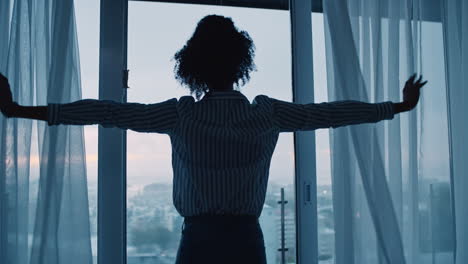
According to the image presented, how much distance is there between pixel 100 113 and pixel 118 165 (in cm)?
72

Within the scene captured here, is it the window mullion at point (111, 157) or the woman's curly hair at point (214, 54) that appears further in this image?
the window mullion at point (111, 157)

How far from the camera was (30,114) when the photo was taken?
99 cm

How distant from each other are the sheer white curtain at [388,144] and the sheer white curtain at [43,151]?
3.11 feet

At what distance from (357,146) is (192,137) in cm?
85

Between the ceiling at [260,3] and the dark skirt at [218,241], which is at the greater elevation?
the ceiling at [260,3]

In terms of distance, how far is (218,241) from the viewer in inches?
39.4

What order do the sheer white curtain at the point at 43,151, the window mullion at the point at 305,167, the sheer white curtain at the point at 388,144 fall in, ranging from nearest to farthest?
the sheer white curtain at the point at 43,151 → the sheer white curtain at the point at 388,144 → the window mullion at the point at 305,167

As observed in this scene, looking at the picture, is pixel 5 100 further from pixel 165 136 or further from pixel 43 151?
pixel 165 136

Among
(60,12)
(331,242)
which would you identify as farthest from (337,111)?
(60,12)

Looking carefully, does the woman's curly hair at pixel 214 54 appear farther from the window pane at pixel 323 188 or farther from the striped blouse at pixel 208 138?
the window pane at pixel 323 188

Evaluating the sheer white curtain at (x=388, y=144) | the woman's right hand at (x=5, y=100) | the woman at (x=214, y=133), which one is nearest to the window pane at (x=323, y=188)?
the sheer white curtain at (x=388, y=144)

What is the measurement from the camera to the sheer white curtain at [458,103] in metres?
1.84

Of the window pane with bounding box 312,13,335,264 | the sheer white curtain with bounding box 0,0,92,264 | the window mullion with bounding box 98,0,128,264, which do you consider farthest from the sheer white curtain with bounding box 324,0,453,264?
the sheer white curtain with bounding box 0,0,92,264

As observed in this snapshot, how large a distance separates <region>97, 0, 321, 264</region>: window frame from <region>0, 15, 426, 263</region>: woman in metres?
0.68
